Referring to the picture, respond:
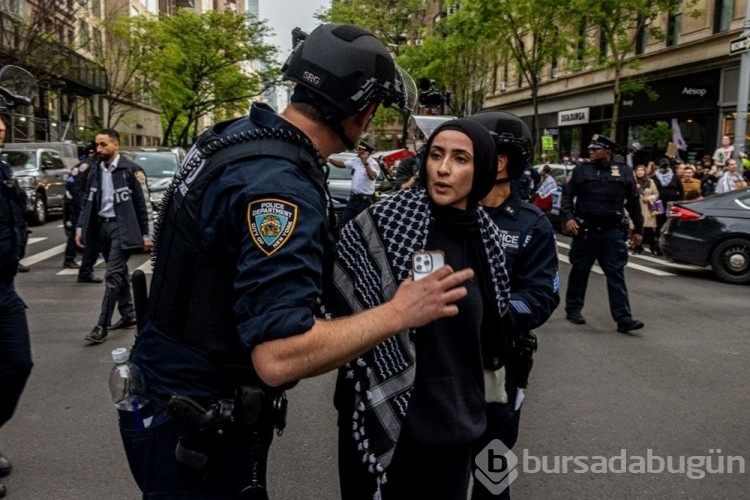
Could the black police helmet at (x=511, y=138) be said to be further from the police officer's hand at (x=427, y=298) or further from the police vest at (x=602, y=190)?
the police vest at (x=602, y=190)

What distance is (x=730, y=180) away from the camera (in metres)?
15.1

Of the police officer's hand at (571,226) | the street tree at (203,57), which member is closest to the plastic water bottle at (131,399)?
the police officer's hand at (571,226)

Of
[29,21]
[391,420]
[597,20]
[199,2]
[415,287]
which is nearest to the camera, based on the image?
[415,287]

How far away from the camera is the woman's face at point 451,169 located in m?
2.39

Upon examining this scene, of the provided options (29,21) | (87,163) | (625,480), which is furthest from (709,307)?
(29,21)

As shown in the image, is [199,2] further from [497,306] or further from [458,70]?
[497,306]

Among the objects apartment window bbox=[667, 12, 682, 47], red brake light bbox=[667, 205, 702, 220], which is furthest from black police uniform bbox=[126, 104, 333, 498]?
apartment window bbox=[667, 12, 682, 47]

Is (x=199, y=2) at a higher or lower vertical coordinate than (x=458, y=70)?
higher

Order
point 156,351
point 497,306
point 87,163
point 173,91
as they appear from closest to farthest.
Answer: point 156,351
point 497,306
point 87,163
point 173,91

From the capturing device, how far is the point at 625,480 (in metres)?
4.04

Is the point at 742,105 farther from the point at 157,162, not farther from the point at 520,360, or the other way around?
the point at 520,360

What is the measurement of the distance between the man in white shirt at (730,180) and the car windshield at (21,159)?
16.2 m

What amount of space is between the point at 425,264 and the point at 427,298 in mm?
111

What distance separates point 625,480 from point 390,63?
9.93 feet
